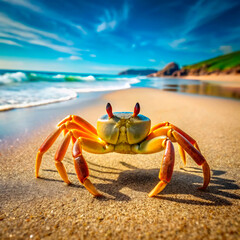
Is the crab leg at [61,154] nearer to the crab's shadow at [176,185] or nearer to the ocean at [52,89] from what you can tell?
the crab's shadow at [176,185]

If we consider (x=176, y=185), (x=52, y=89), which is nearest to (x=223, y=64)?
(x=52, y=89)

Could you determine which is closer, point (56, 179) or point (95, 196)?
point (95, 196)

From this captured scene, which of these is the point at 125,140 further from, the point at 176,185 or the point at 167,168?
the point at 176,185

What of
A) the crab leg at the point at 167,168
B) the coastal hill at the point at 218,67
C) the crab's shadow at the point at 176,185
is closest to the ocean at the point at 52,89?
the crab's shadow at the point at 176,185

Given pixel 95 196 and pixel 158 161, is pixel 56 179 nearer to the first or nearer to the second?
pixel 95 196

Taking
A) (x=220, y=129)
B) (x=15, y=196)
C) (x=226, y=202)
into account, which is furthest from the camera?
(x=220, y=129)

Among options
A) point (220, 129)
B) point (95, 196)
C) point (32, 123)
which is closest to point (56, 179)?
point (95, 196)

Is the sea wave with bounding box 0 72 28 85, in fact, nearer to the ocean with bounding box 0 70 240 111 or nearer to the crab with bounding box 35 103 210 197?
the ocean with bounding box 0 70 240 111

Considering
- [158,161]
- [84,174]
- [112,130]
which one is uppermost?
[112,130]

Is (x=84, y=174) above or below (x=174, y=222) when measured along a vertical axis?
above
